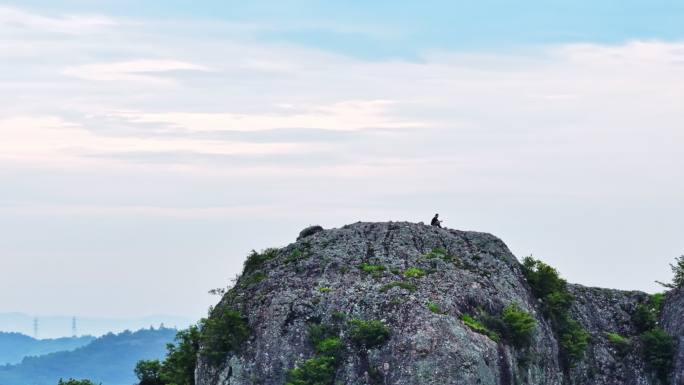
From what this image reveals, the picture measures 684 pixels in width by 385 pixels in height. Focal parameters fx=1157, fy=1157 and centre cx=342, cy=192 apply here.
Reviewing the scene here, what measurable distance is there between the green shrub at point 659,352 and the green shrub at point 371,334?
38.3 metres

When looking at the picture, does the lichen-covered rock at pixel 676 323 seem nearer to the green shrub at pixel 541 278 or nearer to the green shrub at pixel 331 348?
the green shrub at pixel 541 278

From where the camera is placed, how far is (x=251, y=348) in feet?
408

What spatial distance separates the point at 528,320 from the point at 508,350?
16.9 feet

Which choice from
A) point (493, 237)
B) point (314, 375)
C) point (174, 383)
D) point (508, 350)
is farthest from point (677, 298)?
point (174, 383)

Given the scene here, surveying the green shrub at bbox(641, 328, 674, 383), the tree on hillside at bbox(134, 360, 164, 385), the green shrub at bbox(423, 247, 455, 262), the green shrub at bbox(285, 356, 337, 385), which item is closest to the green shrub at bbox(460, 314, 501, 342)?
the green shrub at bbox(423, 247, 455, 262)

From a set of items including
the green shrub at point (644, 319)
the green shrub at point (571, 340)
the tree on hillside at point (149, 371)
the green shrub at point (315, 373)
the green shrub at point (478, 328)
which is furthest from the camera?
the tree on hillside at point (149, 371)

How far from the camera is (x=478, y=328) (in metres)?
122

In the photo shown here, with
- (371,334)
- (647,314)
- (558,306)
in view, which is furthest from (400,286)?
(647,314)

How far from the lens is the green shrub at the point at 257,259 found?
14000cm

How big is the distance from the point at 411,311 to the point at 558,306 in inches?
1052

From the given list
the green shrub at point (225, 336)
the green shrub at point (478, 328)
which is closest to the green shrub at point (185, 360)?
the green shrub at point (225, 336)

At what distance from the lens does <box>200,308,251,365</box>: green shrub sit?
125375 mm

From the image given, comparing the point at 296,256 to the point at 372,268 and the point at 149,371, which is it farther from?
the point at 149,371

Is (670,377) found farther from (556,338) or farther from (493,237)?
(493,237)
